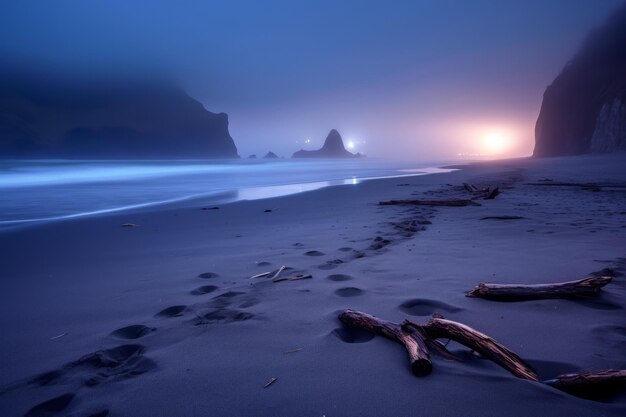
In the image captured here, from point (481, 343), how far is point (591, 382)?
1.42 ft

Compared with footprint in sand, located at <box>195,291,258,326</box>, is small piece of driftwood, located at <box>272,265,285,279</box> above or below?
above

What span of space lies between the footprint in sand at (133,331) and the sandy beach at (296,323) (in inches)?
0.5

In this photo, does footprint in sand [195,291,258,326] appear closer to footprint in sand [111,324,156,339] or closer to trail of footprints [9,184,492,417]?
trail of footprints [9,184,492,417]

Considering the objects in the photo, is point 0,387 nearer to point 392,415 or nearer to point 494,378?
point 392,415

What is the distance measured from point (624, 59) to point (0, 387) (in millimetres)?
77130

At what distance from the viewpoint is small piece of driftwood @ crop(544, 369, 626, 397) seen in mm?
1348

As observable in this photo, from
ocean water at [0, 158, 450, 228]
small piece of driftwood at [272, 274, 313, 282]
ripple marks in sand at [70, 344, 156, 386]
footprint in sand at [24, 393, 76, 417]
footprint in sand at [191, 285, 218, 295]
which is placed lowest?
footprint in sand at [24, 393, 76, 417]

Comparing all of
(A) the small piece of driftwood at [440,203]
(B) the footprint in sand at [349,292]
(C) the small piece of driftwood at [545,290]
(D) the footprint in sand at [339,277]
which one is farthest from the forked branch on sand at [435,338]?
(A) the small piece of driftwood at [440,203]

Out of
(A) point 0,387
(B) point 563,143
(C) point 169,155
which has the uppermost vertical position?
(C) point 169,155

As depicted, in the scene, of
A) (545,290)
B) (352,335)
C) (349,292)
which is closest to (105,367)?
(352,335)

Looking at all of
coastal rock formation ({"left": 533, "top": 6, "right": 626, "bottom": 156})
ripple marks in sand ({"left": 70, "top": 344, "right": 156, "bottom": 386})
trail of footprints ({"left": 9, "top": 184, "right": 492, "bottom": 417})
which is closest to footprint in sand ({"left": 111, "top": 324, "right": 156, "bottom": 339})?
trail of footprints ({"left": 9, "top": 184, "right": 492, "bottom": 417})

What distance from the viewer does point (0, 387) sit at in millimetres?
1733

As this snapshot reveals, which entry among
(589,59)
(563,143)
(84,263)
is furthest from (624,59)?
(84,263)

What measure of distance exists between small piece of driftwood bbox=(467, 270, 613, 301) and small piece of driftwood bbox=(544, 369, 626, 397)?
1049 millimetres
